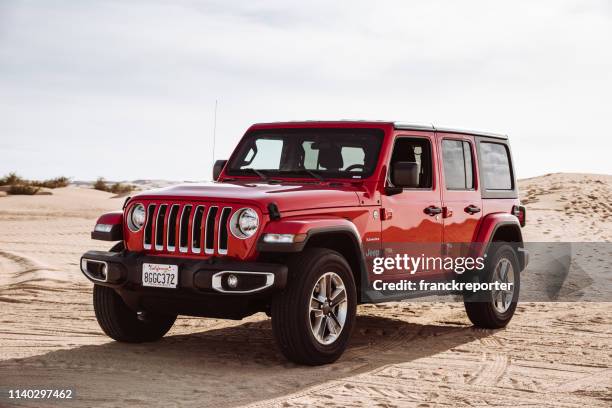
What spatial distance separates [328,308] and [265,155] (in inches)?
83.7

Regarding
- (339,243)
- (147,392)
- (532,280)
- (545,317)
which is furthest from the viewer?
(532,280)

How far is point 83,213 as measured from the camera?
2722cm

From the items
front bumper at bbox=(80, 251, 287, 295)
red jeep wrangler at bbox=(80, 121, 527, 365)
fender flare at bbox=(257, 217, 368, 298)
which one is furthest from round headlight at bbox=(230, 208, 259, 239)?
front bumper at bbox=(80, 251, 287, 295)

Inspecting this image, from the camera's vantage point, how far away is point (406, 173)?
293 inches

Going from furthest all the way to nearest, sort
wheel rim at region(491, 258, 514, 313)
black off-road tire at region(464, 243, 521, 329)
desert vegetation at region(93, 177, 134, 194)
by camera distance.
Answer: desert vegetation at region(93, 177, 134, 194) → wheel rim at region(491, 258, 514, 313) → black off-road tire at region(464, 243, 521, 329)

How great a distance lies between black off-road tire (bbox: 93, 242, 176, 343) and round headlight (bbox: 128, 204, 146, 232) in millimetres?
337

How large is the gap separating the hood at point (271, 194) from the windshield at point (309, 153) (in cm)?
32

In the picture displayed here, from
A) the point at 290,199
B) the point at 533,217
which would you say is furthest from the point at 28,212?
the point at 290,199

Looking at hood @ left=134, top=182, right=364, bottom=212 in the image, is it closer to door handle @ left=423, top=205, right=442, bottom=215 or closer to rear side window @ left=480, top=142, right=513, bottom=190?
door handle @ left=423, top=205, right=442, bottom=215

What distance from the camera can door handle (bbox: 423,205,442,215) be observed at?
8250 millimetres

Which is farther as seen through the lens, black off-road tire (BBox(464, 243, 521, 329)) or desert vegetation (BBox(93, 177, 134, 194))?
desert vegetation (BBox(93, 177, 134, 194))

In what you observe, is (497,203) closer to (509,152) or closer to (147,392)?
(509,152)

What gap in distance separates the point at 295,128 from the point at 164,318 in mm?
2172

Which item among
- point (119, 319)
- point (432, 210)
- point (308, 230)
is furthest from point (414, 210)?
point (119, 319)
